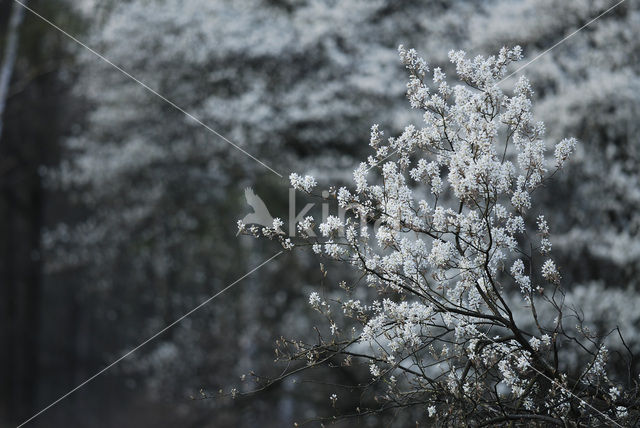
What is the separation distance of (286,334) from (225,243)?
1714 mm

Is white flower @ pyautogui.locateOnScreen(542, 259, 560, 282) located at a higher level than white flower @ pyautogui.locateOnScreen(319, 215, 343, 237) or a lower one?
lower

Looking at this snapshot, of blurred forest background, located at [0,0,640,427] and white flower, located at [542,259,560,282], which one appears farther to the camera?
blurred forest background, located at [0,0,640,427]

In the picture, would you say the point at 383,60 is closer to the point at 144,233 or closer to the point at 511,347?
the point at 144,233

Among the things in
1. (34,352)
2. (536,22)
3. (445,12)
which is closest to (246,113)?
(445,12)

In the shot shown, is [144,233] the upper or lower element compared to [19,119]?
lower

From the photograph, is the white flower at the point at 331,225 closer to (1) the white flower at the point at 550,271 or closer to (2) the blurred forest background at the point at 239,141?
(1) the white flower at the point at 550,271

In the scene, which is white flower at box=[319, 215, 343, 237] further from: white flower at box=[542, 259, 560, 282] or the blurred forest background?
the blurred forest background

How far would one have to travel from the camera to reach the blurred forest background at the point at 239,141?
5.49 m

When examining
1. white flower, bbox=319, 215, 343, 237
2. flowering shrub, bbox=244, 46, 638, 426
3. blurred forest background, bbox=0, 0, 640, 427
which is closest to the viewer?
flowering shrub, bbox=244, 46, 638, 426

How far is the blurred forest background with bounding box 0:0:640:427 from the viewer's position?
5492mm

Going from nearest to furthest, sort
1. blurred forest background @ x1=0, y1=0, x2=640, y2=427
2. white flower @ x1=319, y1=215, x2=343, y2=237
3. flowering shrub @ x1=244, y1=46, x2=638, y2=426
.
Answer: flowering shrub @ x1=244, y1=46, x2=638, y2=426 < white flower @ x1=319, y1=215, x2=343, y2=237 < blurred forest background @ x1=0, y1=0, x2=640, y2=427

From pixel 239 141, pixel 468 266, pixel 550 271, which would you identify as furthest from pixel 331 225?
pixel 239 141

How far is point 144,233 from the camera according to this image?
28.1 feet

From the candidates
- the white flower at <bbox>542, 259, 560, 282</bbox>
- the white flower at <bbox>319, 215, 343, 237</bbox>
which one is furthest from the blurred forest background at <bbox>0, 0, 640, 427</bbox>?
the white flower at <bbox>319, 215, 343, 237</bbox>
